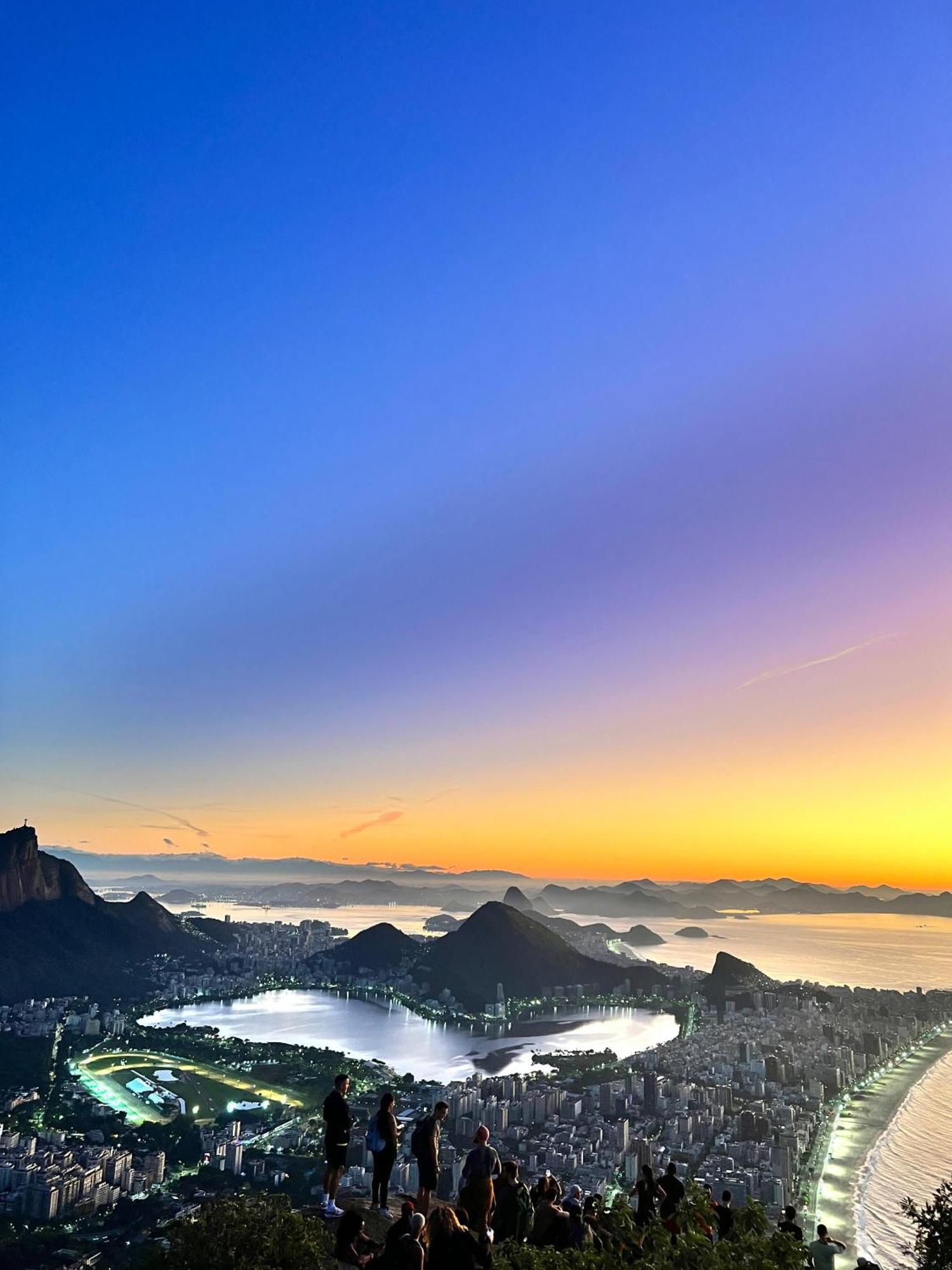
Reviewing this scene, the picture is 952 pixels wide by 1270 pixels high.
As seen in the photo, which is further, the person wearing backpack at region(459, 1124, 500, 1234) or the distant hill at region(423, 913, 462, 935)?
the distant hill at region(423, 913, 462, 935)

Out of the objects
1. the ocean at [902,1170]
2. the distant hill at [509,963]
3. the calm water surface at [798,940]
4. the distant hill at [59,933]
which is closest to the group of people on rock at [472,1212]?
the ocean at [902,1170]

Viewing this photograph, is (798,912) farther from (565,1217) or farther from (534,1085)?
(565,1217)

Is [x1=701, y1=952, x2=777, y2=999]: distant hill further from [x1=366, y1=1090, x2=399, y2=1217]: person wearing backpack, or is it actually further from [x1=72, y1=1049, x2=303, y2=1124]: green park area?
[x1=366, y1=1090, x2=399, y2=1217]: person wearing backpack

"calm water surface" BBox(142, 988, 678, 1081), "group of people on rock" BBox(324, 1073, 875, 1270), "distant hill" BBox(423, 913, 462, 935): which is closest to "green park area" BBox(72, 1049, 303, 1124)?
"calm water surface" BBox(142, 988, 678, 1081)

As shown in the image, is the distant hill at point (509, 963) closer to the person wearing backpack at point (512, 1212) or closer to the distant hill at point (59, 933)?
the distant hill at point (59, 933)

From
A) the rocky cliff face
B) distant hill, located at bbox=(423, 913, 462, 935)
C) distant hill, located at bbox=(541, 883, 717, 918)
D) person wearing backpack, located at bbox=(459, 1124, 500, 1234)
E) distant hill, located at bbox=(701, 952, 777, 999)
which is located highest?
person wearing backpack, located at bbox=(459, 1124, 500, 1234)

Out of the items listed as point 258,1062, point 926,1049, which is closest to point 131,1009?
point 258,1062
